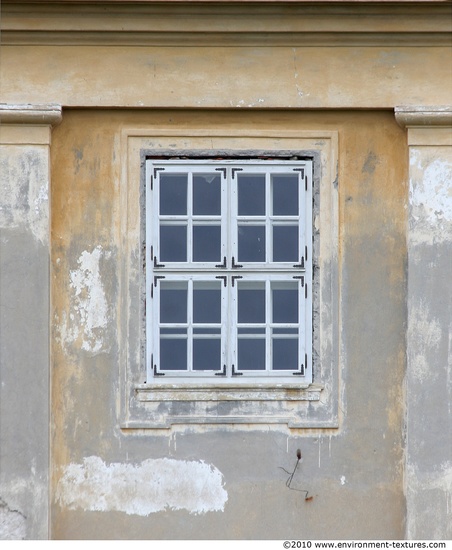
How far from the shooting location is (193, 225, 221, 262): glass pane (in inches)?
301

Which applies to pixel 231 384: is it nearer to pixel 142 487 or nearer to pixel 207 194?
pixel 142 487

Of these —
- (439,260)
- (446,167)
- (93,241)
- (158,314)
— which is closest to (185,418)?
(158,314)

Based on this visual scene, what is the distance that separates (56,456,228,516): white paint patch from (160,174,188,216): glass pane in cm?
192

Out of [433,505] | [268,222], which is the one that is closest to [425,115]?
[268,222]

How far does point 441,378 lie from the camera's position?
24.2 feet

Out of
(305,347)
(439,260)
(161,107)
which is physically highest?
(161,107)

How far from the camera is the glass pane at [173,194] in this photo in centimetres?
765

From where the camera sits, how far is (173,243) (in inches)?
302

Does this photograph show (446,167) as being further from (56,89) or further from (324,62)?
(56,89)

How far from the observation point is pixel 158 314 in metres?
7.64

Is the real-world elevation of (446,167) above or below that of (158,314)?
above

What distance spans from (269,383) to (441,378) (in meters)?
1.28

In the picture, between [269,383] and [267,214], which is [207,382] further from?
[267,214]

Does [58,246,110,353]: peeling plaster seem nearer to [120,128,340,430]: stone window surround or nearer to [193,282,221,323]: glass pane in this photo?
[120,128,340,430]: stone window surround
